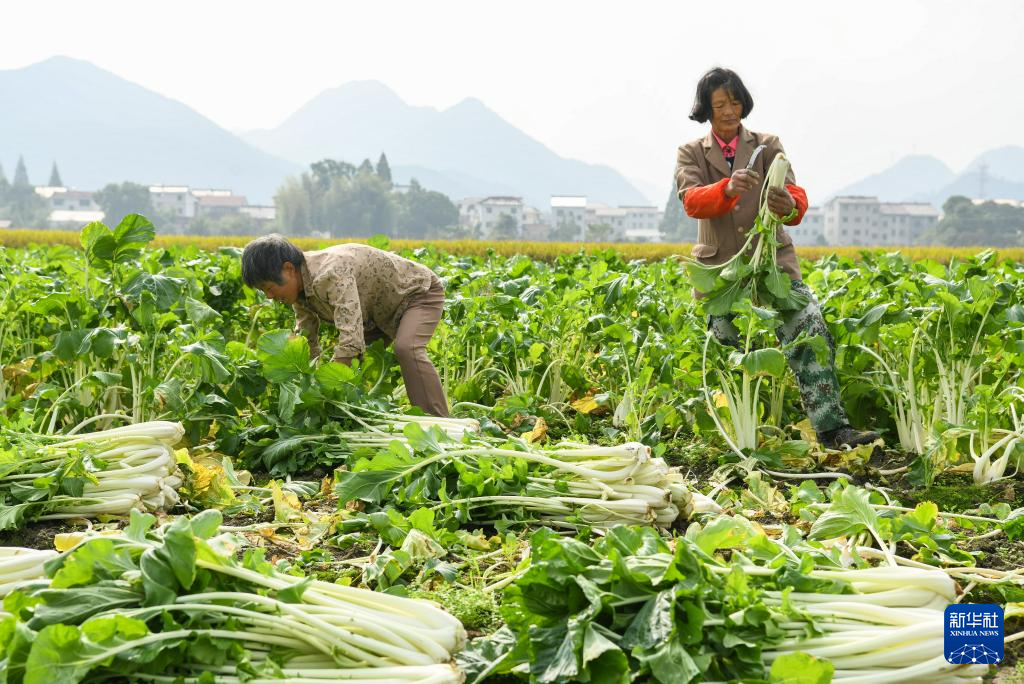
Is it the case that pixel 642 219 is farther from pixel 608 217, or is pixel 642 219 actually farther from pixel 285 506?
pixel 285 506

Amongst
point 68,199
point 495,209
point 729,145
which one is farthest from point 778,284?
point 68,199

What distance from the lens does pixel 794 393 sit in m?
5.53

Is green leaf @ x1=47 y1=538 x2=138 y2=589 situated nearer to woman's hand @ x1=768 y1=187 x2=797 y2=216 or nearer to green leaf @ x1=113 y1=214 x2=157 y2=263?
green leaf @ x1=113 y1=214 x2=157 y2=263

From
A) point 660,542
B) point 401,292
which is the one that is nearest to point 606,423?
point 401,292

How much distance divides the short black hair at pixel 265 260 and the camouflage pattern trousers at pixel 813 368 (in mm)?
2208

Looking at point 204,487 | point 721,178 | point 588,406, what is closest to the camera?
point 204,487

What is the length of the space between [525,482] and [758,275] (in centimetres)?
175

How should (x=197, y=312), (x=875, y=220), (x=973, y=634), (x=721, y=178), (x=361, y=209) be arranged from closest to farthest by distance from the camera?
(x=973, y=634)
(x=721, y=178)
(x=197, y=312)
(x=361, y=209)
(x=875, y=220)

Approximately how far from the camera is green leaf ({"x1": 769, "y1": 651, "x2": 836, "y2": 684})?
212 cm

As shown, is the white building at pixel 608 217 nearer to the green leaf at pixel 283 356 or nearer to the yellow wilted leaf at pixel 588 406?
the yellow wilted leaf at pixel 588 406

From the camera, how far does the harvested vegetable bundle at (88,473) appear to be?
375 cm

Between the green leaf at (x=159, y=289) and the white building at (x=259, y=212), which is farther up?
the white building at (x=259, y=212)

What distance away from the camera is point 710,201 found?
4.71 metres

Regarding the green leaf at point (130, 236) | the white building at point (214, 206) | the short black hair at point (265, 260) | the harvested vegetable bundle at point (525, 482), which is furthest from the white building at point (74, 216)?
the harvested vegetable bundle at point (525, 482)
